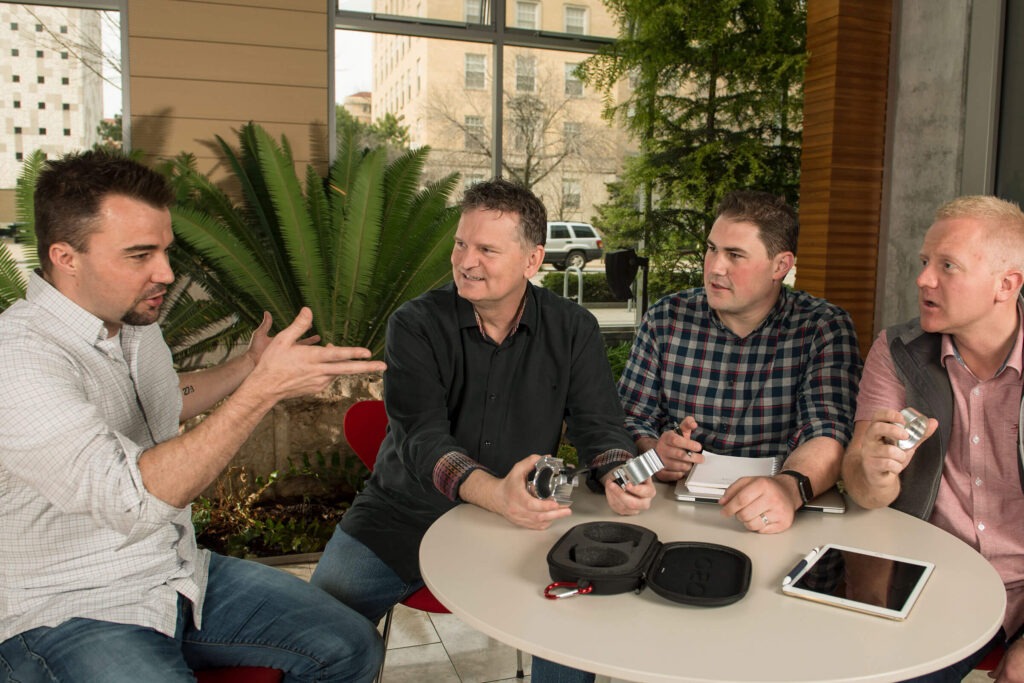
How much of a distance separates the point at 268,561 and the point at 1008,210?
10.1 ft

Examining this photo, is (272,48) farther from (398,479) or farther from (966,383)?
(966,383)

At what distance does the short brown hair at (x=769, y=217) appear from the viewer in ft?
7.47

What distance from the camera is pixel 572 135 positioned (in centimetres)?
570

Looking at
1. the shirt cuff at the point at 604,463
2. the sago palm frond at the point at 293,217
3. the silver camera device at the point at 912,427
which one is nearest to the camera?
the silver camera device at the point at 912,427

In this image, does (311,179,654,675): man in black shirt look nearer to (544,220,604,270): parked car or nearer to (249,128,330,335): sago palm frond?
(249,128,330,335): sago palm frond

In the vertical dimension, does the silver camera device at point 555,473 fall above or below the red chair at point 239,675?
above

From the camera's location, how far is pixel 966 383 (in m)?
1.84

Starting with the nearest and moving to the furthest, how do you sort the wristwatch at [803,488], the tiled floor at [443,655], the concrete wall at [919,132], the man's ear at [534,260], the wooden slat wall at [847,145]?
the wristwatch at [803,488] < the man's ear at [534,260] < the tiled floor at [443,655] < the concrete wall at [919,132] < the wooden slat wall at [847,145]

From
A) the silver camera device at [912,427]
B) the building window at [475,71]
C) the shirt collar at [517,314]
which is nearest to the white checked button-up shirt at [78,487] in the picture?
the shirt collar at [517,314]

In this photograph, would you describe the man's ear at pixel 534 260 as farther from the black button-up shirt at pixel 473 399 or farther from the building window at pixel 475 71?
the building window at pixel 475 71

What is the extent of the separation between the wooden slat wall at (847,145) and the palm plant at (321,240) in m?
2.08

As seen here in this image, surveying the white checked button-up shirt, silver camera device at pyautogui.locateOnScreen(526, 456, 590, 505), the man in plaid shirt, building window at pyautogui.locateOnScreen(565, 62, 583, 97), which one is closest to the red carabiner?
silver camera device at pyautogui.locateOnScreen(526, 456, 590, 505)

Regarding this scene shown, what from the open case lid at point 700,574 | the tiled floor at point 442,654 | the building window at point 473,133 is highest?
the building window at point 473,133

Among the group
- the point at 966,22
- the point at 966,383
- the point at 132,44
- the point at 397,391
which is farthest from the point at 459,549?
the point at 132,44
